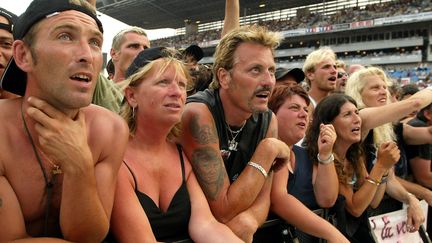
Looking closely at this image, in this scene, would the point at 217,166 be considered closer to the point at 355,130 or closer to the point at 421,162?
the point at 355,130

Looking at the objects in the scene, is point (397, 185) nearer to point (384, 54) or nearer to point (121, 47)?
point (121, 47)

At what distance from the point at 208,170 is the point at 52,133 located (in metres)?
1.01

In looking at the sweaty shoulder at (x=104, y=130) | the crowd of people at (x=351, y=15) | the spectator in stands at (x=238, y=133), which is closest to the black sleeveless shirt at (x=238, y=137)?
the spectator in stands at (x=238, y=133)

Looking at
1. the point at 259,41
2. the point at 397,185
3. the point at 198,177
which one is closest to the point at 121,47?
the point at 259,41

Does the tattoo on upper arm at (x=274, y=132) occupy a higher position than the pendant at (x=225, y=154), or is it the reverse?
the tattoo on upper arm at (x=274, y=132)

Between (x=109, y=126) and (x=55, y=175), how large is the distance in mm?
314

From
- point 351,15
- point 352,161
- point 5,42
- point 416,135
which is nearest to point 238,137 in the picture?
point 352,161

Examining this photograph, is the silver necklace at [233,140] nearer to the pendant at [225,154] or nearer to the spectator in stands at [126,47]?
the pendant at [225,154]

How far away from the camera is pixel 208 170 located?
86.4 inches

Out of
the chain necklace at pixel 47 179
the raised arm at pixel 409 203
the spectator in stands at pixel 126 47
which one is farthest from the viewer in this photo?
the spectator in stands at pixel 126 47

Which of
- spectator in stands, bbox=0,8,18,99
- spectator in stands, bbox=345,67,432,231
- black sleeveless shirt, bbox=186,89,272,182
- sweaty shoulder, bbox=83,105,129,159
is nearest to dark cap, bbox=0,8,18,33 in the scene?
spectator in stands, bbox=0,8,18,99

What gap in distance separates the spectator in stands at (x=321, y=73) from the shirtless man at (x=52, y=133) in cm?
319

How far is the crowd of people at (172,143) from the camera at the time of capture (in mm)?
1469

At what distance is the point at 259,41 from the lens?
8.54ft
